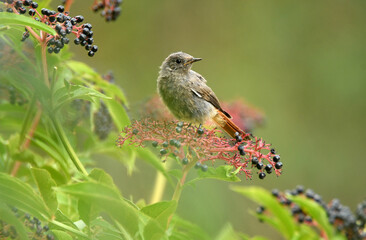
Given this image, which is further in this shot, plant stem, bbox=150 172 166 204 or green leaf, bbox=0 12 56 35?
plant stem, bbox=150 172 166 204

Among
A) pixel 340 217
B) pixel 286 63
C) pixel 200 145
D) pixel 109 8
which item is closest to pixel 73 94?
pixel 200 145

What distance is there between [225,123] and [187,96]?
0.34m

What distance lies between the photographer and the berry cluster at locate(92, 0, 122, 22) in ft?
9.35

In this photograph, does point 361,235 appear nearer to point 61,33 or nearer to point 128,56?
point 61,33

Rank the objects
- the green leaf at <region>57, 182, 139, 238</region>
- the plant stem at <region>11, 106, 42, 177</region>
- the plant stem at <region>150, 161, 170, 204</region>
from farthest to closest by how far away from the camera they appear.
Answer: the plant stem at <region>150, 161, 170, 204</region> < the plant stem at <region>11, 106, 42, 177</region> < the green leaf at <region>57, 182, 139, 238</region>

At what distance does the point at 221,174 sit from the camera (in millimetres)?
1641

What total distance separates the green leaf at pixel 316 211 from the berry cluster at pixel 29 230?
1.10 metres

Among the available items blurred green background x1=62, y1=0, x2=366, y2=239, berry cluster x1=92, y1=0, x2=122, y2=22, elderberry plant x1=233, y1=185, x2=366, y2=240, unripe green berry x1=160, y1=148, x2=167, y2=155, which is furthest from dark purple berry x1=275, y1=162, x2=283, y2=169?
blurred green background x1=62, y1=0, x2=366, y2=239

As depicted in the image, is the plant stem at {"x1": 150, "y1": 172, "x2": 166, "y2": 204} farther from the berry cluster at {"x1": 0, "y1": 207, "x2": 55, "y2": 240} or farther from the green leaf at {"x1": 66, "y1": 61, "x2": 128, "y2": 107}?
the berry cluster at {"x1": 0, "y1": 207, "x2": 55, "y2": 240}

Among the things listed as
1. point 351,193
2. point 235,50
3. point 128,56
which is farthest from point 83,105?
point 235,50

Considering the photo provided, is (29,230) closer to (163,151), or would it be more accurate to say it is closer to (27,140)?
(163,151)

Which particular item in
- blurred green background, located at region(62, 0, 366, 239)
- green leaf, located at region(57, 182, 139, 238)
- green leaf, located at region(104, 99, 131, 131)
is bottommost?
green leaf, located at region(57, 182, 139, 238)

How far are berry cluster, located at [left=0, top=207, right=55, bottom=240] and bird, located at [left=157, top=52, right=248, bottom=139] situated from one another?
0.96 meters

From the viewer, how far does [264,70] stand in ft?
30.5
